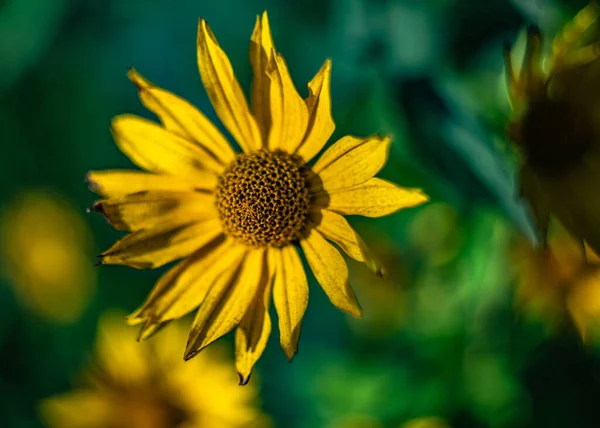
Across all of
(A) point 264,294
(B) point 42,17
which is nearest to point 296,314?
(A) point 264,294

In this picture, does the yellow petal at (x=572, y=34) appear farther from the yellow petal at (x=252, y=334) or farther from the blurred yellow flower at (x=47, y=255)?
the blurred yellow flower at (x=47, y=255)

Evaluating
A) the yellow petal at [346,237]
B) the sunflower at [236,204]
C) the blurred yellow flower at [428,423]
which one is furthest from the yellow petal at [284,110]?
the blurred yellow flower at [428,423]

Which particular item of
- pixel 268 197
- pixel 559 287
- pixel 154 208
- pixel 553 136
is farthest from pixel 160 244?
pixel 559 287

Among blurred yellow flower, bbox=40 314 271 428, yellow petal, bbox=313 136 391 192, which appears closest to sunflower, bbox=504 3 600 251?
yellow petal, bbox=313 136 391 192

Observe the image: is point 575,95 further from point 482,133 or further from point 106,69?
point 106,69

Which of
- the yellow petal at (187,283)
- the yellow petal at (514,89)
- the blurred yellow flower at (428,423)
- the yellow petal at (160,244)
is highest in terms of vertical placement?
the yellow petal at (514,89)

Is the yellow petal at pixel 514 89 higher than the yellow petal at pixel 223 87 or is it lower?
lower

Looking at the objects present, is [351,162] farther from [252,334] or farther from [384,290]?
[384,290]
